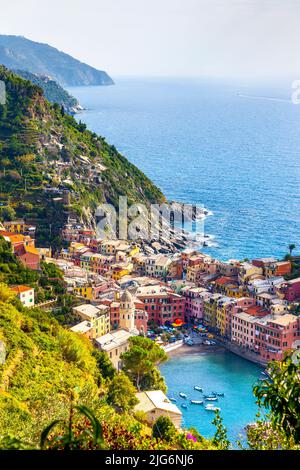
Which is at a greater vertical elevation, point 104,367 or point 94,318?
point 104,367

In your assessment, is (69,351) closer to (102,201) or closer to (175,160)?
(102,201)

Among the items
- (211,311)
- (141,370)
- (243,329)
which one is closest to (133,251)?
(211,311)

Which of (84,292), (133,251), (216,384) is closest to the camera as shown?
(216,384)

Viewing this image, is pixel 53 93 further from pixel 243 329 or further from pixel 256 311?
pixel 243 329

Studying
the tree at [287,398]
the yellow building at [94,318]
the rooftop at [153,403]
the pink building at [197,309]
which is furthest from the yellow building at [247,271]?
the tree at [287,398]

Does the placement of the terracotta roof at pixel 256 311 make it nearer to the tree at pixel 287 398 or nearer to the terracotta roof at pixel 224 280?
the terracotta roof at pixel 224 280

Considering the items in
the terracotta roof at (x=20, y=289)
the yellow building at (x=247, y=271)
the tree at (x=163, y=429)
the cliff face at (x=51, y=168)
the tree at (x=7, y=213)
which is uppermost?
the cliff face at (x=51, y=168)

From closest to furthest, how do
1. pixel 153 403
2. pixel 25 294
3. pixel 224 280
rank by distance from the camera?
pixel 153 403 < pixel 25 294 < pixel 224 280
